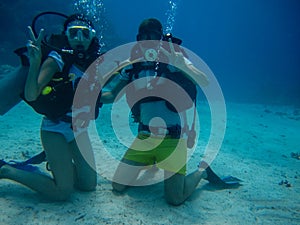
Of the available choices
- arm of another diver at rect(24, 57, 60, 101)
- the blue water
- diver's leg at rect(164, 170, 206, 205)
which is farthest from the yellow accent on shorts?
the blue water

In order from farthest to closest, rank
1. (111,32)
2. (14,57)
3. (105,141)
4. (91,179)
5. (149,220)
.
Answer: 1. (111,32)
2. (14,57)
3. (105,141)
4. (91,179)
5. (149,220)

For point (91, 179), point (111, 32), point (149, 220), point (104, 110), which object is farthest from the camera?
point (111, 32)

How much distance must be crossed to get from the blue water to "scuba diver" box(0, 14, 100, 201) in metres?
5.07

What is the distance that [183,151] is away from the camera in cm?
378

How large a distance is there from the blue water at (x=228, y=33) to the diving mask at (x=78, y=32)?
4976 millimetres

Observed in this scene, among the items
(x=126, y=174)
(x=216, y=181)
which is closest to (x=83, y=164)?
(x=126, y=174)

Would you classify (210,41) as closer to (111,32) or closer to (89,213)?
(111,32)

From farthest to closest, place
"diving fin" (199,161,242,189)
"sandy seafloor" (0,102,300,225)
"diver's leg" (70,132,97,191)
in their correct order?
"diving fin" (199,161,242,189) → "diver's leg" (70,132,97,191) → "sandy seafloor" (0,102,300,225)

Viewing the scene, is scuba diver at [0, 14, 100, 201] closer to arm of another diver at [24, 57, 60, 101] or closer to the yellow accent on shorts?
arm of another diver at [24, 57, 60, 101]

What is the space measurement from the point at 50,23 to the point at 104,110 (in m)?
12.3

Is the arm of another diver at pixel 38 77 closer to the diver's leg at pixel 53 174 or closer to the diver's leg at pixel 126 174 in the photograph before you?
the diver's leg at pixel 53 174

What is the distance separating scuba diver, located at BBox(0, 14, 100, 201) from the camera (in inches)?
125

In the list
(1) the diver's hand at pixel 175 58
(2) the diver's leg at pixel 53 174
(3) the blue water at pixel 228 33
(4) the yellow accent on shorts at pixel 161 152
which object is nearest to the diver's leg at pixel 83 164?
(2) the diver's leg at pixel 53 174

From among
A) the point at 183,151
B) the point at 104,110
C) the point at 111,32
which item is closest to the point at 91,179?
the point at 183,151
